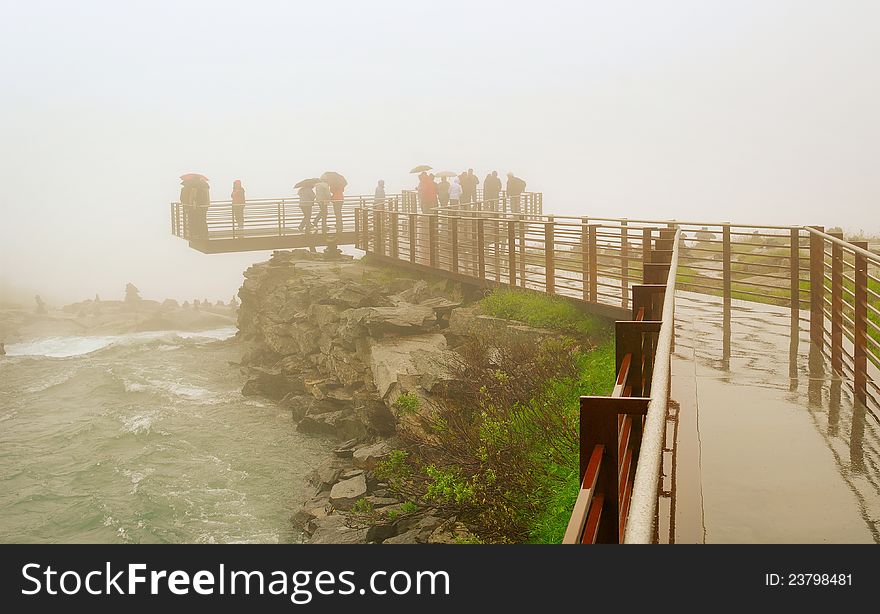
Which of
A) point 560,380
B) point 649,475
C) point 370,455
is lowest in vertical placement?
point 370,455

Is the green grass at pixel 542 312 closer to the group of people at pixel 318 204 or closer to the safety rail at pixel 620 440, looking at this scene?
the safety rail at pixel 620 440

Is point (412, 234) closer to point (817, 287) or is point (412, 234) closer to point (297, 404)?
point (297, 404)

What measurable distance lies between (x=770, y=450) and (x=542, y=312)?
976 centimetres

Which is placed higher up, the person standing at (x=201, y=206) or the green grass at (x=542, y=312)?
the person standing at (x=201, y=206)

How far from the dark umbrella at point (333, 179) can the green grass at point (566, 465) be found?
71.1 feet

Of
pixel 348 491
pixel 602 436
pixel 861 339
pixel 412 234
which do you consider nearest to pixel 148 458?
pixel 348 491

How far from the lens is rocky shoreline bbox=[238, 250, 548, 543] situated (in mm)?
15141

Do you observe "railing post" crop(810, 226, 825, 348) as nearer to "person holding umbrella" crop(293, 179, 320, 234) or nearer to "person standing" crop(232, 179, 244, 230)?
"person holding umbrella" crop(293, 179, 320, 234)

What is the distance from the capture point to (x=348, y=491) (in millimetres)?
16062

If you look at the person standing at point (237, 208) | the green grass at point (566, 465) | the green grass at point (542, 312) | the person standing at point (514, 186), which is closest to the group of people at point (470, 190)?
the person standing at point (514, 186)

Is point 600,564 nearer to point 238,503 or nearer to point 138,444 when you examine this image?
point 238,503

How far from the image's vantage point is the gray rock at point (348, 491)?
1559 centimetres

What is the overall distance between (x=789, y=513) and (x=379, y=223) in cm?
2304

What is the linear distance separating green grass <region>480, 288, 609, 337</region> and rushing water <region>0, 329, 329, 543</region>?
5.18m
